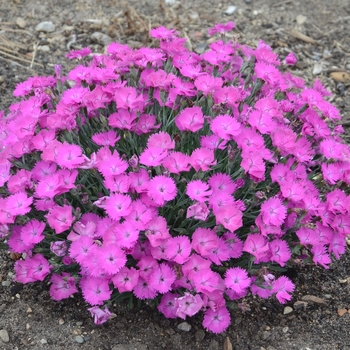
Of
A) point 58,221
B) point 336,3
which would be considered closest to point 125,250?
point 58,221

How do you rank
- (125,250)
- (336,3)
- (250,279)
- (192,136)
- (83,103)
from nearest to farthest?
(125,250) < (250,279) < (83,103) < (192,136) < (336,3)

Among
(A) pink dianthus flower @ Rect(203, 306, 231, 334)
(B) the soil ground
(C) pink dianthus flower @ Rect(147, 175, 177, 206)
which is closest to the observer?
(C) pink dianthus flower @ Rect(147, 175, 177, 206)

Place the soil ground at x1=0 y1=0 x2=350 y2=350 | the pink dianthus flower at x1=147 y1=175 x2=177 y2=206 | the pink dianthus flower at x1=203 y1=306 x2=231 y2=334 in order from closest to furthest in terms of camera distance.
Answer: the pink dianthus flower at x1=147 y1=175 x2=177 y2=206 < the pink dianthus flower at x1=203 y1=306 x2=231 y2=334 < the soil ground at x1=0 y1=0 x2=350 y2=350

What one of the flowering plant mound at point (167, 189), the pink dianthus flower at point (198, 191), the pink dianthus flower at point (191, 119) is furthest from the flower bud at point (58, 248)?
the pink dianthus flower at point (191, 119)

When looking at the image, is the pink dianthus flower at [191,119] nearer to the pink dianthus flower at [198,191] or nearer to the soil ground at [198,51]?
the pink dianthus flower at [198,191]

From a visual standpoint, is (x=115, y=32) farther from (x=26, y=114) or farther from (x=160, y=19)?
(x=26, y=114)

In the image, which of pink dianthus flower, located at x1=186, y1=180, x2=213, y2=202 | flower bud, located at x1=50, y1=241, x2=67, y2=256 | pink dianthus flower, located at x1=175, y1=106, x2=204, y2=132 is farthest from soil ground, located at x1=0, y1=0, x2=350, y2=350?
pink dianthus flower, located at x1=175, y1=106, x2=204, y2=132

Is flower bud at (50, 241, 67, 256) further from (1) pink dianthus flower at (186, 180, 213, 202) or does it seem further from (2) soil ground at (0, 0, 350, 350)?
(1) pink dianthus flower at (186, 180, 213, 202)
